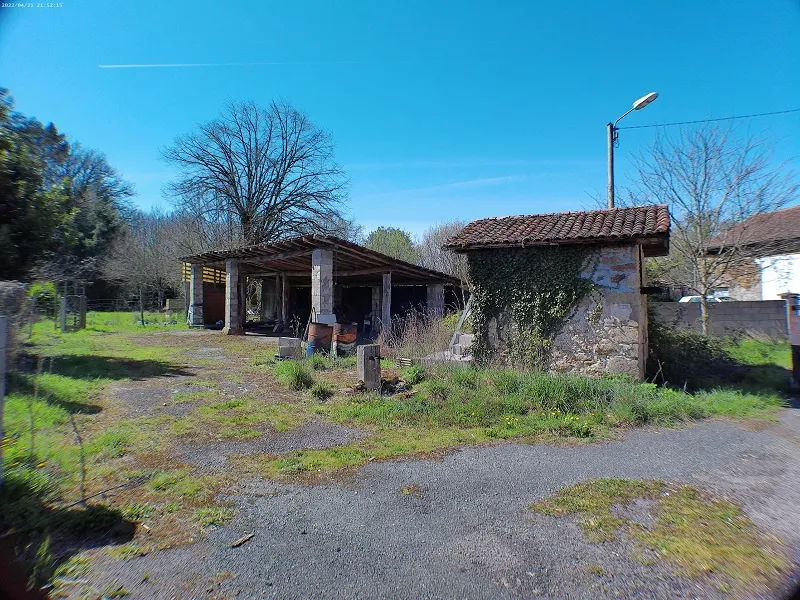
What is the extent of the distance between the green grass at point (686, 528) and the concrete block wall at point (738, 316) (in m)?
11.2

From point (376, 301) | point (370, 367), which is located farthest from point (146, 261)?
point (370, 367)

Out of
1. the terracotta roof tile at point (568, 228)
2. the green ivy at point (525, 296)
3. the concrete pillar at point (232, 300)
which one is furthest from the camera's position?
the concrete pillar at point (232, 300)

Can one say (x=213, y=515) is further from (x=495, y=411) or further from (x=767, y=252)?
(x=767, y=252)

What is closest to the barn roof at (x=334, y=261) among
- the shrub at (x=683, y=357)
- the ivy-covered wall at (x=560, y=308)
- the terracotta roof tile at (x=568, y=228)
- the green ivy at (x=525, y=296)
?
the terracotta roof tile at (x=568, y=228)

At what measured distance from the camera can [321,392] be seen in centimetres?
764

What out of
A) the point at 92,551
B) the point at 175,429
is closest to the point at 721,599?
the point at 92,551

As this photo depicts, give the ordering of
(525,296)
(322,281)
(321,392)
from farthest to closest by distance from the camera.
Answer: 1. (322,281)
2. (525,296)
3. (321,392)

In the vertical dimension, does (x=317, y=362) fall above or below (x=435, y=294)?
below

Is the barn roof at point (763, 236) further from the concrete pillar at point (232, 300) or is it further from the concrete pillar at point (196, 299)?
the concrete pillar at point (196, 299)

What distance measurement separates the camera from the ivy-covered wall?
8469mm

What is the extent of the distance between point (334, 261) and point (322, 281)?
3.54 meters

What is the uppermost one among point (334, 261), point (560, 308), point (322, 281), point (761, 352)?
point (334, 261)

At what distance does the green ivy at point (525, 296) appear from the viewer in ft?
29.0

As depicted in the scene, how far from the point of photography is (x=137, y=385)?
26.5 ft
